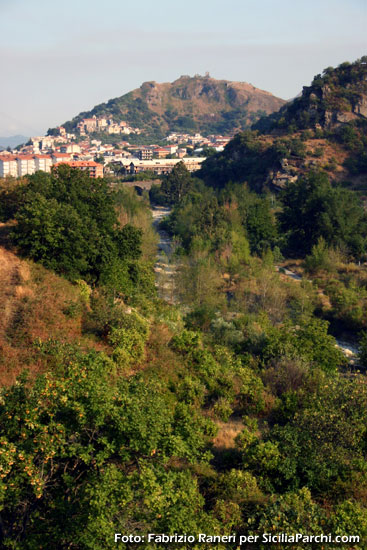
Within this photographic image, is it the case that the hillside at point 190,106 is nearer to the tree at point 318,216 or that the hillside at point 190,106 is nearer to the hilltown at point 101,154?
the hilltown at point 101,154

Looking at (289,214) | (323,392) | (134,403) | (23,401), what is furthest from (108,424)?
(289,214)

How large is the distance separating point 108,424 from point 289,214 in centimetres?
2642

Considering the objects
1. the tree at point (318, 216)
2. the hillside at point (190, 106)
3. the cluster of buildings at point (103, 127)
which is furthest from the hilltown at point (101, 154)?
the tree at point (318, 216)

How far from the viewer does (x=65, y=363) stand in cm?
788

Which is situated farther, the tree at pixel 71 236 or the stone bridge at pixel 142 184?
the stone bridge at pixel 142 184

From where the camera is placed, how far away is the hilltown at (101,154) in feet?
266

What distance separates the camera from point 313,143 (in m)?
55.7

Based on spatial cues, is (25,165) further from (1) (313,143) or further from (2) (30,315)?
(2) (30,315)

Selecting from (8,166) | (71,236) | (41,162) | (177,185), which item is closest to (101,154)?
(41,162)

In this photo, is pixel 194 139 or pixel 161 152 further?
pixel 194 139

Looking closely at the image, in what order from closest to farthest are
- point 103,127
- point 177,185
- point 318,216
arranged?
point 318,216 → point 177,185 → point 103,127

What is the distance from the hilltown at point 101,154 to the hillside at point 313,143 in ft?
58.4

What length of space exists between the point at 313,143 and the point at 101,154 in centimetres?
6263

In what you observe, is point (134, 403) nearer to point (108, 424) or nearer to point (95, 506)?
point (108, 424)
